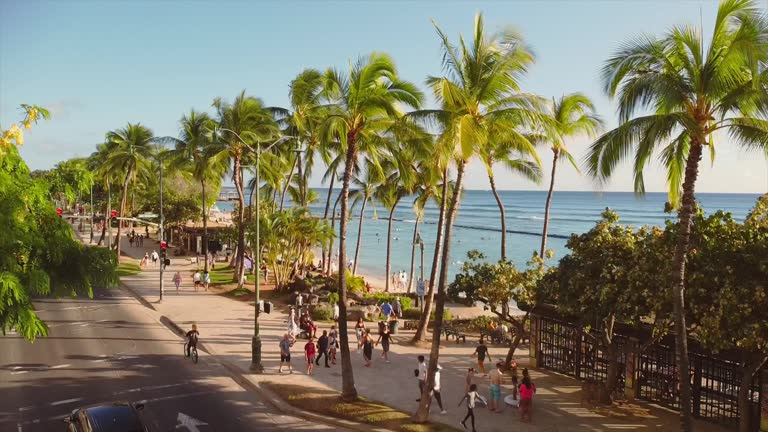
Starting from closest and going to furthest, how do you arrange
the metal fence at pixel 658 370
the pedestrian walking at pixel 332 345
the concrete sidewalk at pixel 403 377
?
1. the metal fence at pixel 658 370
2. the concrete sidewalk at pixel 403 377
3. the pedestrian walking at pixel 332 345

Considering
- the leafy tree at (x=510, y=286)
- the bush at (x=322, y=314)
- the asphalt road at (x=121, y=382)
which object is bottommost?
the asphalt road at (x=121, y=382)

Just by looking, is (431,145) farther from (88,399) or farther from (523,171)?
(523,171)

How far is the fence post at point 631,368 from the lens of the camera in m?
18.2

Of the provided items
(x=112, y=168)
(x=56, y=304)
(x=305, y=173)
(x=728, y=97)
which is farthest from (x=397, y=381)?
(x=112, y=168)

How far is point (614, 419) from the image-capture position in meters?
16.7

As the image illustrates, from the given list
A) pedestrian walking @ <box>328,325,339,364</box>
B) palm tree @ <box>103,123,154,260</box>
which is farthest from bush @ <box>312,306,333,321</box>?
palm tree @ <box>103,123,154,260</box>

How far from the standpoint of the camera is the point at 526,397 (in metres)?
16.1

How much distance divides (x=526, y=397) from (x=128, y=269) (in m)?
40.9

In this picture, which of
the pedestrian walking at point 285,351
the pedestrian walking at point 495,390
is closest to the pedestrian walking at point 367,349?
the pedestrian walking at point 285,351

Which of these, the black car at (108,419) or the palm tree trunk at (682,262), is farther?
the black car at (108,419)

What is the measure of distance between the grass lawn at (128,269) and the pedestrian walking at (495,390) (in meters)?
36.8

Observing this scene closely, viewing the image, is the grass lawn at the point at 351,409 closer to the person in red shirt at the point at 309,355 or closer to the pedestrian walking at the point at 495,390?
the person in red shirt at the point at 309,355

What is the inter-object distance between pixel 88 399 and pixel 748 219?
1810 centimetres

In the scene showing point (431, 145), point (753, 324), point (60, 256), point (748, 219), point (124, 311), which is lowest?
point (124, 311)
